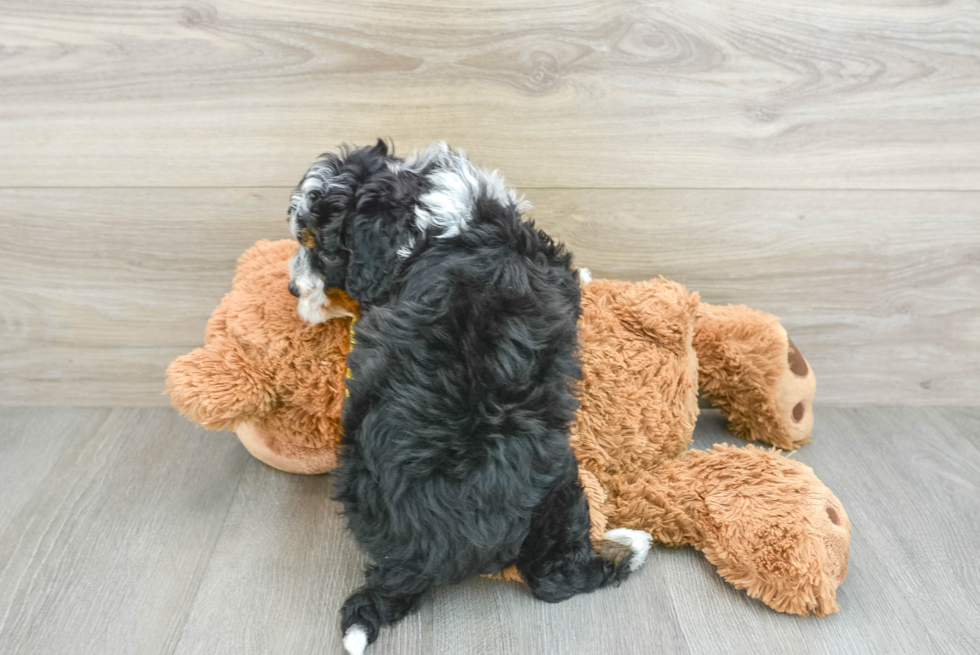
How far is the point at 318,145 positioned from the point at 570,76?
1.56ft

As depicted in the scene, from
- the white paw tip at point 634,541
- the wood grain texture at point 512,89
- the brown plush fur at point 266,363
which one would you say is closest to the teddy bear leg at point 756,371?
the wood grain texture at point 512,89

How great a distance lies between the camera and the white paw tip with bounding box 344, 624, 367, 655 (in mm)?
883

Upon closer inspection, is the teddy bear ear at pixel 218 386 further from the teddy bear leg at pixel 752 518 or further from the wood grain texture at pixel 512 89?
the teddy bear leg at pixel 752 518

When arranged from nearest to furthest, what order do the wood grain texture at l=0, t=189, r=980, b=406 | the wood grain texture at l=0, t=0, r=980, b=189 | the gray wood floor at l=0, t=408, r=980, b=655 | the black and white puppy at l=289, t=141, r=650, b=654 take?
1. the black and white puppy at l=289, t=141, r=650, b=654
2. the gray wood floor at l=0, t=408, r=980, b=655
3. the wood grain texture at l=0, t=0, r=980, b=189
4. the wood grain texture at l=0, t=189, r=980, b=406

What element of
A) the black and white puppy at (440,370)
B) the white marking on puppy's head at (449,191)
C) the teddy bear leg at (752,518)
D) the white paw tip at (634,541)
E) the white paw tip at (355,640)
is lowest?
the white paw tip at (355,640)

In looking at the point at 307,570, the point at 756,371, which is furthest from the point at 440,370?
the point at 756,371

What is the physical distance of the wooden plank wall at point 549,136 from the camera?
3.84 ft

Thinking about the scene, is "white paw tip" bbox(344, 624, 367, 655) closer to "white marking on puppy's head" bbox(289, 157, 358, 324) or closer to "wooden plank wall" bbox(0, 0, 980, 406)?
"white marking on puppy's head" bbox(289, 157, 358, 324)

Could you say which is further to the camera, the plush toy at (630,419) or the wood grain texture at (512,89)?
the wood grain texture at (512,89)

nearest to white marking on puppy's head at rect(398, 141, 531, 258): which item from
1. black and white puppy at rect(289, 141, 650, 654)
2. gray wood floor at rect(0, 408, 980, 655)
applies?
black and white puppy at rect(289, 141, 650, 654)

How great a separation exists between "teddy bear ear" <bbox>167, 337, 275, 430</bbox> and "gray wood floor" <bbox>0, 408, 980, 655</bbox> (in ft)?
→ 0.76

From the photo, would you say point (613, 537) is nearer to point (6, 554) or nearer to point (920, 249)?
point (920, 249)

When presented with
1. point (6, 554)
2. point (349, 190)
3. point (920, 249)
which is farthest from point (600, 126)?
point (6, 554)

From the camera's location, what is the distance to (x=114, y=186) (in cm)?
127
